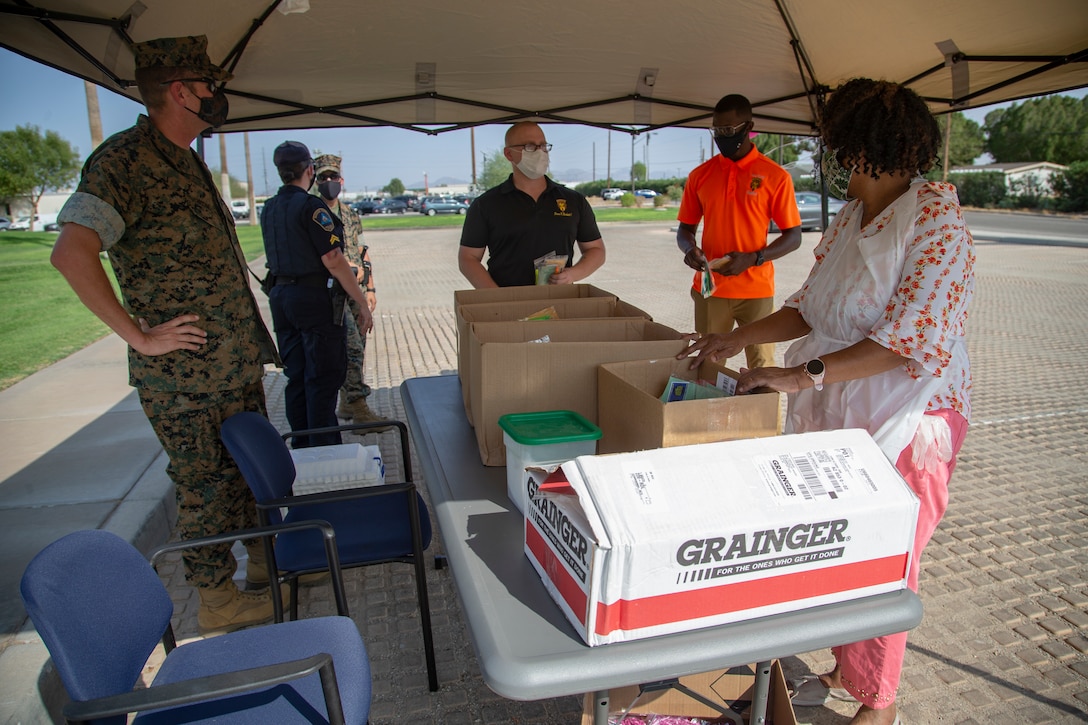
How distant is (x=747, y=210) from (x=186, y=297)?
295 cm

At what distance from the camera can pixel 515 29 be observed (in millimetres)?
3256

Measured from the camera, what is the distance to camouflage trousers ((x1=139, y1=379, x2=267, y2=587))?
2.63 meters

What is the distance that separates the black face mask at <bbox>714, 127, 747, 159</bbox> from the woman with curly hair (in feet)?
6.03

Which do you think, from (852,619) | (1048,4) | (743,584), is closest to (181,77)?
(743,584)

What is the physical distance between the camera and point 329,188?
17.7 ft

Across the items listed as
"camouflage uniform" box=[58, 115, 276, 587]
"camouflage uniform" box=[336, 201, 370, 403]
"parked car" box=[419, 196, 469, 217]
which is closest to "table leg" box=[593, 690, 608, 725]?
"camouflage uniform" box=[58, 115, 276, 587]

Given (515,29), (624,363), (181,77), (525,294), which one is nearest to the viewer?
(624,363)

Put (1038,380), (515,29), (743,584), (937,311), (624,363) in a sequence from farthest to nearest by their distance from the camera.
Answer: (1038,380), (515,29), (624,363), (937,311), (743,584)

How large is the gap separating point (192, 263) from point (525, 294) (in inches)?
50.1

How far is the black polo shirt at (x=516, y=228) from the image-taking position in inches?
148

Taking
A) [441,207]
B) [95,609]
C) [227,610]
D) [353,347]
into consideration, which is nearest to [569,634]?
[95,609]

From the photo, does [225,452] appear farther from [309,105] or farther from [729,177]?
[729,177]

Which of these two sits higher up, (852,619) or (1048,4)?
(1048,4)

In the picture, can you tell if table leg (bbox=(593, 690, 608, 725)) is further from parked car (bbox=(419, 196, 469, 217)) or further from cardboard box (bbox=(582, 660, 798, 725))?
parked car (bbox=(419, 196, 469, 217))
